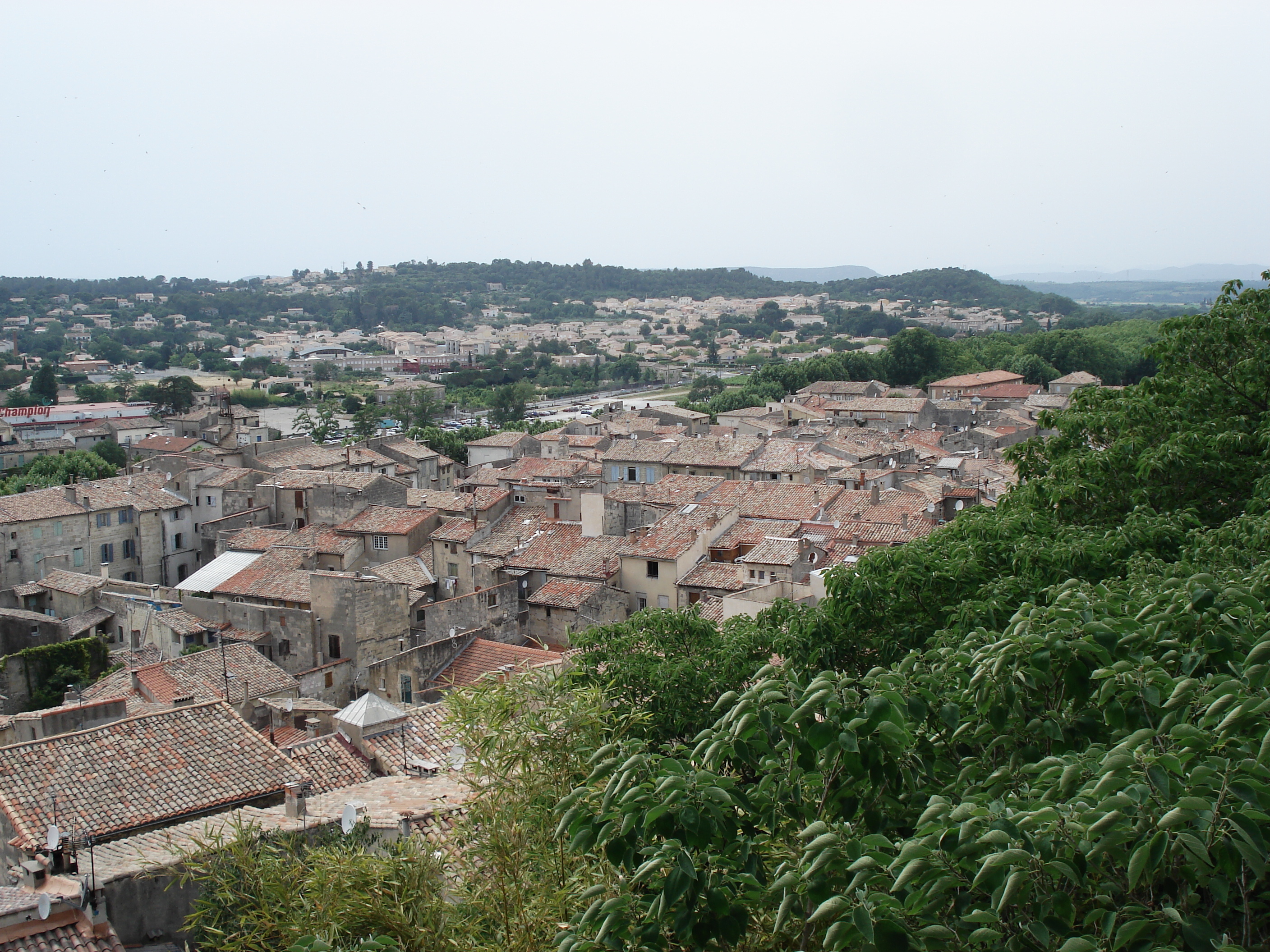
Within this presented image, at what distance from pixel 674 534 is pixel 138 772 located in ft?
51.9

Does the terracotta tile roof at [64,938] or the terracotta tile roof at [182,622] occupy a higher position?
the terracotta tile roof at [64,938]

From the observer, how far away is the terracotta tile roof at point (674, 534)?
24953mm

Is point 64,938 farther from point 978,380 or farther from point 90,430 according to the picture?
point 978,380

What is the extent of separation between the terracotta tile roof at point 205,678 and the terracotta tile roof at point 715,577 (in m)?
8.76

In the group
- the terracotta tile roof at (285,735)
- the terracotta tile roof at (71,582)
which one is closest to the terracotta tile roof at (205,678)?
the terracotta tile roof at (285,735)

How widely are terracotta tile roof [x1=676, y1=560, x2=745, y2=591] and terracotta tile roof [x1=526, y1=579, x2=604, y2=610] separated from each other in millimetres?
1962

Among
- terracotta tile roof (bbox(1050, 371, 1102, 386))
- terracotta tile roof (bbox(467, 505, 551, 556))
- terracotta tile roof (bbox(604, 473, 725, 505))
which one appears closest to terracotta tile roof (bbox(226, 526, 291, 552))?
terracotta tile roof (bbox(467, 505, 551, 556))

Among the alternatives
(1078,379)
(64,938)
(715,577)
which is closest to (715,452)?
(715,577)

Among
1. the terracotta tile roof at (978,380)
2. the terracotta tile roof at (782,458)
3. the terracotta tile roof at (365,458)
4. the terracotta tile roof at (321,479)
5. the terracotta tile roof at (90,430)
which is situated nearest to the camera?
the terracotta tile roof at (321,479)

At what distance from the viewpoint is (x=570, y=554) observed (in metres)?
26.4

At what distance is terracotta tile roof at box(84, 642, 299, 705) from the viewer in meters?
17.6

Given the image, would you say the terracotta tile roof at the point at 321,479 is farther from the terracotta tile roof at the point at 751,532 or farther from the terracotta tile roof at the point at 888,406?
the terracotta tile roof at the point at 888,406

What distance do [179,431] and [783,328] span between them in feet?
442

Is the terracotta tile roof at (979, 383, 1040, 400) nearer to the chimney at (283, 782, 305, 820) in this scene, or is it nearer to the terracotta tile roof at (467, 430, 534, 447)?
the terracotta tile roof at (467, 430, 534, 447)
